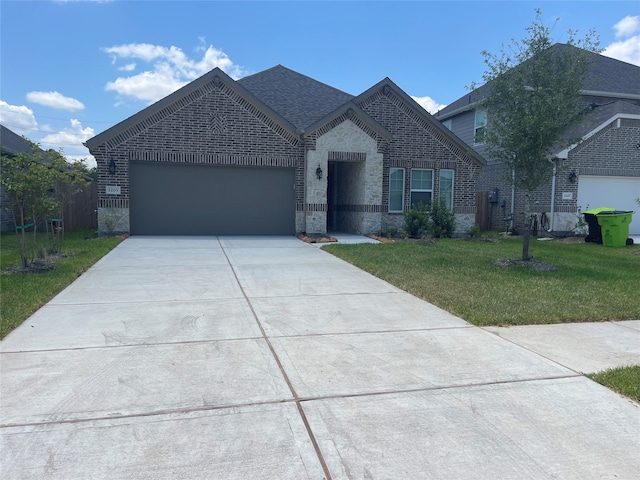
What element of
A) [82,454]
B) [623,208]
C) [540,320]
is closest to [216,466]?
[82,454]

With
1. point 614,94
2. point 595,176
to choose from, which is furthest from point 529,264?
point 614,94

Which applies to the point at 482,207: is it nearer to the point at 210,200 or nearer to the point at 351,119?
the point at 351,119

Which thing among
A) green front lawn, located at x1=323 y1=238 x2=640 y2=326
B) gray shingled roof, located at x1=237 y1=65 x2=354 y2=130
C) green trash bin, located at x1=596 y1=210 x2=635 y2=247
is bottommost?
green front lawn, located at x1=323 y1=238 x2=640 y2=326

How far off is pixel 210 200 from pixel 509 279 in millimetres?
10323

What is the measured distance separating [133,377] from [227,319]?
6.62 feet

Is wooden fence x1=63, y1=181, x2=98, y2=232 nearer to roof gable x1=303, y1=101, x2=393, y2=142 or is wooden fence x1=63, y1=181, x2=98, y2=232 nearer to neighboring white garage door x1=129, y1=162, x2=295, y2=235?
neighboring white garage door x1=129, y1=162, x2=295, y2=235

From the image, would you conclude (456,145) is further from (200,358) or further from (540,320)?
(200,358)

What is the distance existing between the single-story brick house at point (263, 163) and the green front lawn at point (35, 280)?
2.84m

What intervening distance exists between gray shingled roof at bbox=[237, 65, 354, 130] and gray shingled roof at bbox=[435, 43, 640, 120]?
6.48 m

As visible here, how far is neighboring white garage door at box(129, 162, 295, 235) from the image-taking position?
51.9 feet

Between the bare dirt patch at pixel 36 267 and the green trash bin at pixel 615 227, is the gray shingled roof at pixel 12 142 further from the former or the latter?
the green trash bin at pixel 615 227

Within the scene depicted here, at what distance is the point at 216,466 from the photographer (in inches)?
119

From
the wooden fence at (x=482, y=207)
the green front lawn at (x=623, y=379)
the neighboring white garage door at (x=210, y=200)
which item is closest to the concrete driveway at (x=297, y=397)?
the green front lawn at (x=623, y=379)

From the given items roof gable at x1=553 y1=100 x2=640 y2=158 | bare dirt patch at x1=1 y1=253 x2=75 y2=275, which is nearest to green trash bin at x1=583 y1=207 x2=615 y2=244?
roof gable at x1=553 y1=100 x2=640 y2=158
